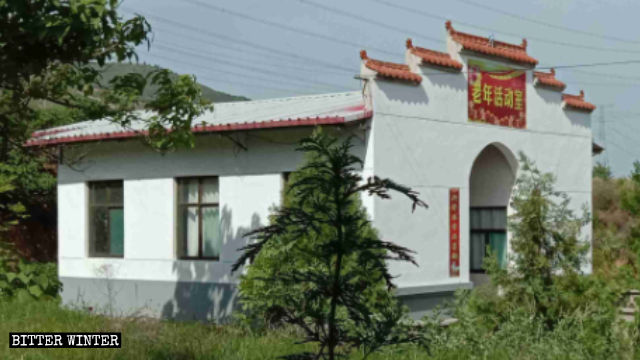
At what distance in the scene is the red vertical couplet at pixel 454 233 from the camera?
56.3 ft

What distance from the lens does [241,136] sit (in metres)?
17.3

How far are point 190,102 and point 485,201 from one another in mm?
9323

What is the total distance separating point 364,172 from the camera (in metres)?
15.8

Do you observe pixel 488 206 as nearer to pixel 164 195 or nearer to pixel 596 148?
pixel 596 148

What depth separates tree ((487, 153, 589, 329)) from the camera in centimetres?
1255

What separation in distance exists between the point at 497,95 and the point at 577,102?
3.00 meters


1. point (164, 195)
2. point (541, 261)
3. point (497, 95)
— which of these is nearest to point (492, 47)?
point (497, 95)

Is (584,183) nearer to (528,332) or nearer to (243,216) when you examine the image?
(243,216)

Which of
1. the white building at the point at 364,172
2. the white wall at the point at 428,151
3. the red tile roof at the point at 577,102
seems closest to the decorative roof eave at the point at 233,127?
the white building at the point at 364,172

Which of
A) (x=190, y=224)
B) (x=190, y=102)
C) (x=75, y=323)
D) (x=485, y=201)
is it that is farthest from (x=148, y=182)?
(x=485, y=201)

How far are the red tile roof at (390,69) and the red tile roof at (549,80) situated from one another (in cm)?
A: 421

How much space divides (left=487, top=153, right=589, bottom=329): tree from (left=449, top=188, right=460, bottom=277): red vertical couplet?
3955mm

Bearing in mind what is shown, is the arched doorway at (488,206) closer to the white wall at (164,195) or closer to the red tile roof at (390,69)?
the red tile roof at (390,69)

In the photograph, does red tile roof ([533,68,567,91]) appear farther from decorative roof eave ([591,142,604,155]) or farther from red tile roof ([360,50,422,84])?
red tile roof ([360,50,422,84])
